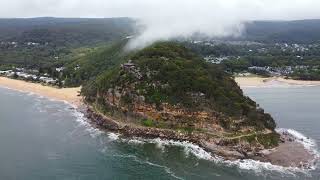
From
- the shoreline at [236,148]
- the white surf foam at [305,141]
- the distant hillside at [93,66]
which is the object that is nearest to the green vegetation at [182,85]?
the shoreline at [236,148]

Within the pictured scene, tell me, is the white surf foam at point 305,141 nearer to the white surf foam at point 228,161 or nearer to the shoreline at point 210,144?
the white surf foam at point 228,161

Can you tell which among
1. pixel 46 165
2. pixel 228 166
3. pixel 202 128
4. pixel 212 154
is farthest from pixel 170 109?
pixel 46 165

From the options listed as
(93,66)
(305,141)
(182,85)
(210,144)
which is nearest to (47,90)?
(93,66)

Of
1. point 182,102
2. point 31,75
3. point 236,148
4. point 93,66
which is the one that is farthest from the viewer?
point 31,75

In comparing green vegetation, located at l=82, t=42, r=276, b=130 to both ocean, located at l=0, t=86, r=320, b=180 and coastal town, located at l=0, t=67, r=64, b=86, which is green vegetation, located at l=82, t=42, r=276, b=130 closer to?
ocean, located at l=0, t=86, r=320, b=180

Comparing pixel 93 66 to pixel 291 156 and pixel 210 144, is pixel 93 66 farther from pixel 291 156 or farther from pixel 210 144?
pixel 291 156
